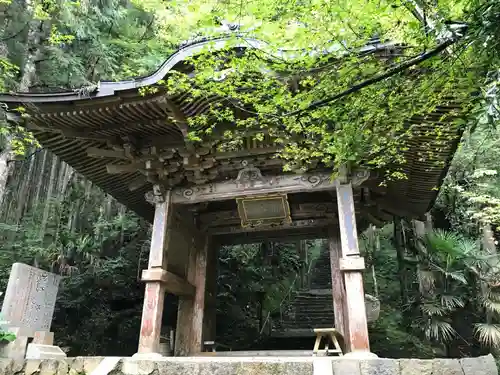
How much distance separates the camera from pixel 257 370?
154 inches

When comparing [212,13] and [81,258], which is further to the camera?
[81,258]

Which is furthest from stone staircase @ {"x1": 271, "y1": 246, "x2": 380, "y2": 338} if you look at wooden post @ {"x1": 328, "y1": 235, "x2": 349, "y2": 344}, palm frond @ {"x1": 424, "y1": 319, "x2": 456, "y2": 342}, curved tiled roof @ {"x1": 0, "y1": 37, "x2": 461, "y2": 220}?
curved tiled roof @ {"x1": 0, "y1": 37, "x2": 461, "y2": 220}

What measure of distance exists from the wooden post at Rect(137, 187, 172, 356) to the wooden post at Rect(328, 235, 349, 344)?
296cm

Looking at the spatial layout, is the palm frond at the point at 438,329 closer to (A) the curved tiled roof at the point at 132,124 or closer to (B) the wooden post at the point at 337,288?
(B) the wooden post at the point at 337,288

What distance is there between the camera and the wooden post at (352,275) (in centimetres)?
444

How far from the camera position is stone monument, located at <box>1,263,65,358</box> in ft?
16.5

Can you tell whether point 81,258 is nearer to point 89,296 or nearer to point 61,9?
point 89,296

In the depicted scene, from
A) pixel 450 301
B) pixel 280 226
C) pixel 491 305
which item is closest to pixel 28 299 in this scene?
pixel 280 226

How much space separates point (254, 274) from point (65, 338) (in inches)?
192

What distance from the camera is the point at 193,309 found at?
6.88 metres

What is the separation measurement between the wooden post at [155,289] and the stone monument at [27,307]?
155 cm

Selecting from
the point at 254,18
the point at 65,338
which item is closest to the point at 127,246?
the point at 65,338

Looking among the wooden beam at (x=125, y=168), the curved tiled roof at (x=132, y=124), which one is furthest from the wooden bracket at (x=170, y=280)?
the curved tiled roof at (x=132, y=124)

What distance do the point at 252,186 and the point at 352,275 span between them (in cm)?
198
